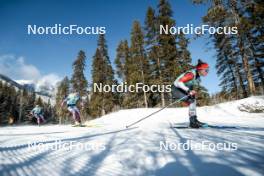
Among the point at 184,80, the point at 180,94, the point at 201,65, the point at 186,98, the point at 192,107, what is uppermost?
the point at 201,65

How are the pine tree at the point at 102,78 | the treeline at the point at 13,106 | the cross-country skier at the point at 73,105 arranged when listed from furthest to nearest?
the treeline at the point at 13,106
the pine tree at the point at 102,78
the cross-country skier at the point at 73,105

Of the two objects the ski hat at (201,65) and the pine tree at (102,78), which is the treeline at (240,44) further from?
the pine tree at (102,78)

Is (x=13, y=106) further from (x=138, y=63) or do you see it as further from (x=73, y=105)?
(x=73, y=105)

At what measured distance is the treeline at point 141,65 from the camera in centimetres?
3072

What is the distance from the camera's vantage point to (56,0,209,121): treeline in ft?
101

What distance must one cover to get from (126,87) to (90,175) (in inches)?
1411

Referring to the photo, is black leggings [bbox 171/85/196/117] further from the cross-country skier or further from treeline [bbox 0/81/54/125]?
treeline [bbox 0/81/54/125]

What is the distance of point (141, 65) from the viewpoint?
110 feet

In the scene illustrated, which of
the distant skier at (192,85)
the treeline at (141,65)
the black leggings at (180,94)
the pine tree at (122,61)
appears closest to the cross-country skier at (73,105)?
the black leggings at (180,94)

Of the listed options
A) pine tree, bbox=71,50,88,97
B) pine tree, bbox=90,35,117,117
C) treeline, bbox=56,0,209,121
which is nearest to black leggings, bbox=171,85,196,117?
treeline, bbox=56,0,209,121

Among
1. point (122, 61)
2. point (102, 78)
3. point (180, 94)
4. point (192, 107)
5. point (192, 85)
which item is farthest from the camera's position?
point (122, 61)

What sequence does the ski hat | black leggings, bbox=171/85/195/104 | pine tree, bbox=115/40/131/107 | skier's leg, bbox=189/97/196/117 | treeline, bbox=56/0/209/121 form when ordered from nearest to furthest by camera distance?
the ski hat
skier's leg, bbox=189/97/196/117
black leggings, bbox=171/85/195/104
treeline, bbox=56/0/209/121
pine tree, bbox=115/40/131/107

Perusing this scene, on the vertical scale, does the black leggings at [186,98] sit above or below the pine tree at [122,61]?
below

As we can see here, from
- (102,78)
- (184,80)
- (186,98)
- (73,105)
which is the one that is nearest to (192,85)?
(184,80)
